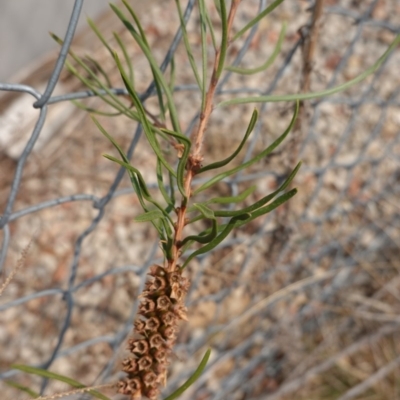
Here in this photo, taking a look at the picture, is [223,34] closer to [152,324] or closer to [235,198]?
[235,198]

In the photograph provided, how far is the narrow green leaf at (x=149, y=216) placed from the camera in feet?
1.33

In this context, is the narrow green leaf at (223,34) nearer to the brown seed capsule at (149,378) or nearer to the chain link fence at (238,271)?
the brown seed capsule at (149,378)

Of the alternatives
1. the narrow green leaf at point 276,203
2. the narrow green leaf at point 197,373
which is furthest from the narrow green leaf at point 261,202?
the narrow green leaf at point 197,373

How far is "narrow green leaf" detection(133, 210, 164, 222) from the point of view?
15.9 inches

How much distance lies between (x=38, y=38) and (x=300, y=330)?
152 cm

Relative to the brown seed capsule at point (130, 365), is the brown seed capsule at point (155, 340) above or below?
above

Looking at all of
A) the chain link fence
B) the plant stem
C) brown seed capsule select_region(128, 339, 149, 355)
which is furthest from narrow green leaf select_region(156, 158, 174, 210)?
the chain link fence

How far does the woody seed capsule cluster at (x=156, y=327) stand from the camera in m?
0.42

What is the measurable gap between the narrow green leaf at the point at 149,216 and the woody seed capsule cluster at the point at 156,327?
4 centimetres

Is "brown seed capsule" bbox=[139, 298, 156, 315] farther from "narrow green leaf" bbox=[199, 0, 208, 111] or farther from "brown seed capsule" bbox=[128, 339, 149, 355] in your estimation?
"narrow green leaf" bbox=[199, 0, 208, 111]

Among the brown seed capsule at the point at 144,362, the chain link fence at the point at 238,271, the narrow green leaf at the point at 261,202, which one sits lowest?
the brown seed capsule at the point at 144,362

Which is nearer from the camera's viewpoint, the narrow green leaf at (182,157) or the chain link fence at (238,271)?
the narrow green leaf at (182,157)

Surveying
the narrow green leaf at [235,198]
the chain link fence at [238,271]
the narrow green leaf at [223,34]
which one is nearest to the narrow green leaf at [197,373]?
the narrow green leaf at [235,198]

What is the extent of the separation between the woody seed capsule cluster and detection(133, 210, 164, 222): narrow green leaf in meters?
0.04
